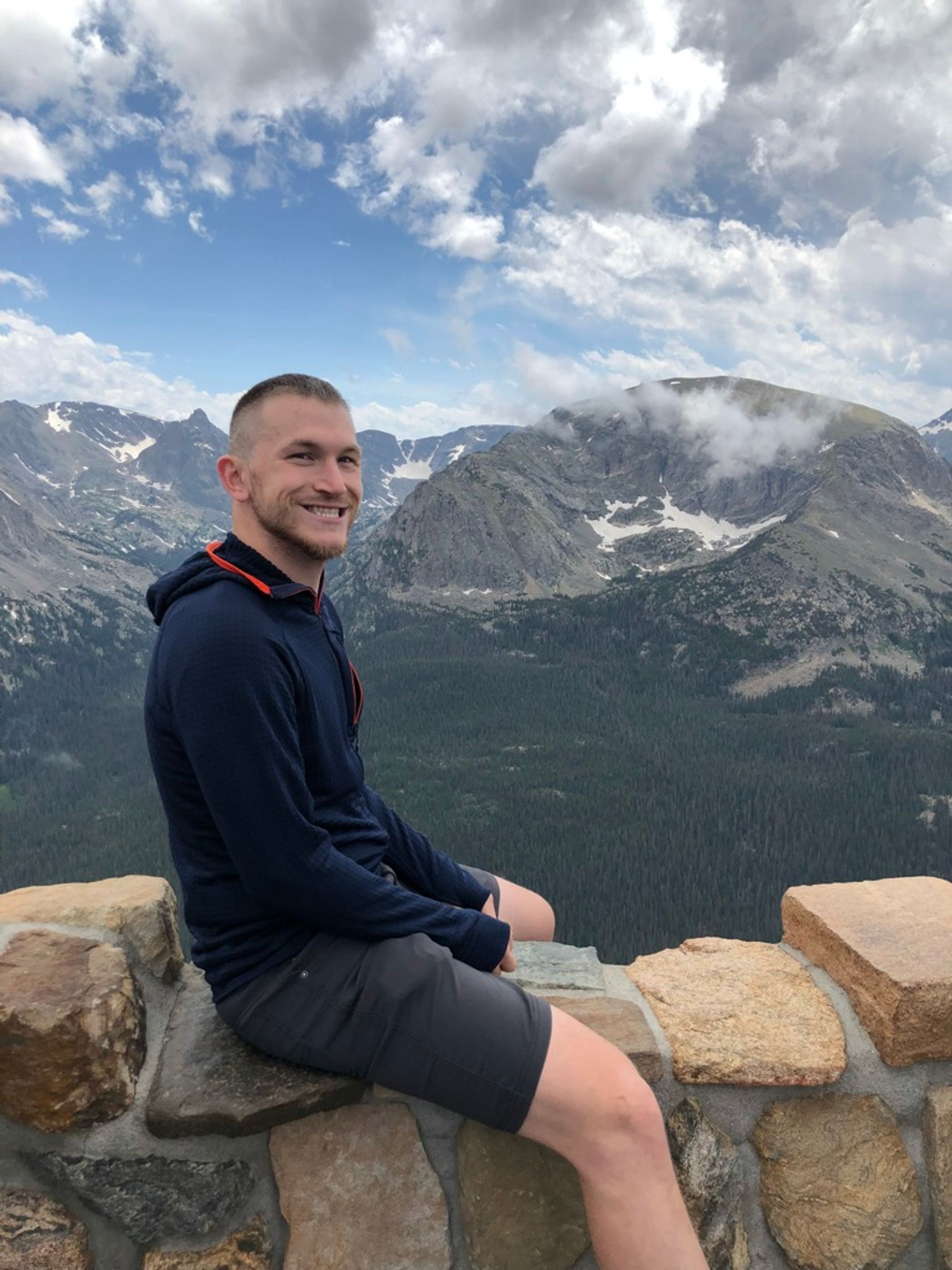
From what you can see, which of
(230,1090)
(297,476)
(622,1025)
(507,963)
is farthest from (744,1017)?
(297,476)

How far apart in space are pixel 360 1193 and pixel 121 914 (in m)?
1.98

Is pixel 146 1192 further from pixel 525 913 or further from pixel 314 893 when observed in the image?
pixel 525 913

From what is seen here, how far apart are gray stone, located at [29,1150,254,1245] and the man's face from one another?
3.13 m

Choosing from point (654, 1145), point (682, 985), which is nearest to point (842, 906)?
point (682, 985)

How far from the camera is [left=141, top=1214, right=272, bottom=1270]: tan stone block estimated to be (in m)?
3.64

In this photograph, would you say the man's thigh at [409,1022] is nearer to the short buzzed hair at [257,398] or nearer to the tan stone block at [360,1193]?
the tan stone block at [360,1193]

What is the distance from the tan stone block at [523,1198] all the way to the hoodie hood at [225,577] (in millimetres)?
2902

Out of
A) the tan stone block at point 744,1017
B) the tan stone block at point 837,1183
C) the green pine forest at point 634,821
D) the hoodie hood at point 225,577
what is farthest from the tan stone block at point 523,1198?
the green pine forest at point 634,821

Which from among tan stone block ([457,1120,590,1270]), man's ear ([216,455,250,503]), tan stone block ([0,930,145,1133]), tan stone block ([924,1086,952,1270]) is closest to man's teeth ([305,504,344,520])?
man's ear ([216,455,250,503])

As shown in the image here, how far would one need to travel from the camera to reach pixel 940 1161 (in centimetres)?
423

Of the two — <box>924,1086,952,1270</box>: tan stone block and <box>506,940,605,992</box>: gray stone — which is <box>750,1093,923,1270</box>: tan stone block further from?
<box>506,940,605,992</box>: gray stone

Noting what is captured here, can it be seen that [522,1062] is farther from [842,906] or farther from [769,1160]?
[842,906]

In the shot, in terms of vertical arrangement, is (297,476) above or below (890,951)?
above

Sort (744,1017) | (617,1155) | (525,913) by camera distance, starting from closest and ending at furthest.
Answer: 1. (617,1155)
2. (744,1017)
3. (525,913)
